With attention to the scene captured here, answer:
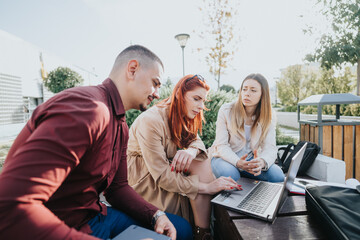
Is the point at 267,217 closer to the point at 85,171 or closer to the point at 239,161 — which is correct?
the point at 85,171

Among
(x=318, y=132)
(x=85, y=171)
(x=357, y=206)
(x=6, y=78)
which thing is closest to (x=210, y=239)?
(x=357, y=206)

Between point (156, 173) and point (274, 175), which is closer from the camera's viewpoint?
point (156, 173)

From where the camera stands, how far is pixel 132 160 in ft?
6.59

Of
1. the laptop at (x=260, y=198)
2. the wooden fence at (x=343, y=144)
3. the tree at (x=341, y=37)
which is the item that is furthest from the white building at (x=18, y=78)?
the tree at (x=341, y=37)

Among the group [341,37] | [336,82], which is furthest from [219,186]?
[336,82]

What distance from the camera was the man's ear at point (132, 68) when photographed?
1.26 meters

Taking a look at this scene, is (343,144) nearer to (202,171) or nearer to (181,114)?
(202,171)

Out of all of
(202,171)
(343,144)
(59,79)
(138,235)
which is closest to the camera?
(138,235)

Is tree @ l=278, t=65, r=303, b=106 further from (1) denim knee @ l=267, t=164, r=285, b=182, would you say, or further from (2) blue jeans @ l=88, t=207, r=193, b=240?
(2) blue jeans @ l=88, t=207, r=193, b=240

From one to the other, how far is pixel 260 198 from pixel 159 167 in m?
0.84

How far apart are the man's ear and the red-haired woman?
2.21 ft

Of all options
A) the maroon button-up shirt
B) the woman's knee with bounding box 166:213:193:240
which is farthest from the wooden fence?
the maroon button-up shirt

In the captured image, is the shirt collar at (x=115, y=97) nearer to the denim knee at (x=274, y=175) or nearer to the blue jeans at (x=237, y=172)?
the blue jeans at (x=237, y=172)

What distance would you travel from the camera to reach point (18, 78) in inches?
690
